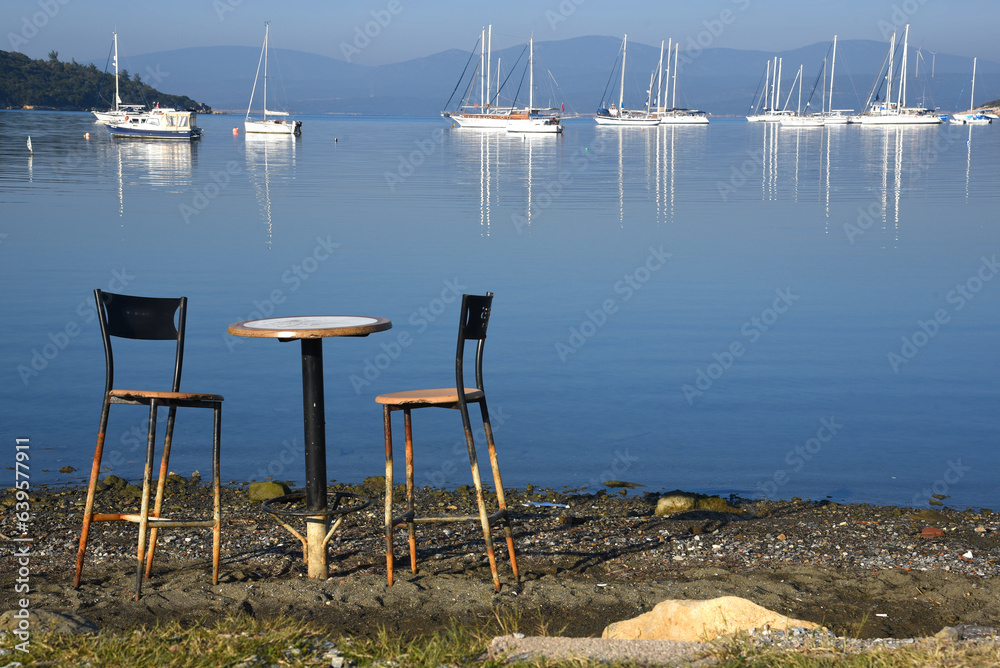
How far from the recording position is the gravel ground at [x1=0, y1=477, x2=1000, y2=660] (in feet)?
15.4

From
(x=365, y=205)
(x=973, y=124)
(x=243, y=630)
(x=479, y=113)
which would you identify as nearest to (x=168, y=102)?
(x=479, y=113)

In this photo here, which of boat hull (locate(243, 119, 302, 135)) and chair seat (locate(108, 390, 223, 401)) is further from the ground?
boat hull (locate(243, 119, 302, 135))

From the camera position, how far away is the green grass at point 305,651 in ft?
12.1

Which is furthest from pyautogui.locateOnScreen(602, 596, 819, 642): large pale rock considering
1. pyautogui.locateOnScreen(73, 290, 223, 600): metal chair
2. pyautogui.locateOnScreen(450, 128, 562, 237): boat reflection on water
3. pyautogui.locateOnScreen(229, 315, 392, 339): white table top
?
pyautogui.locateOnScreen(450, 128, 562, 237): boat reflection on water

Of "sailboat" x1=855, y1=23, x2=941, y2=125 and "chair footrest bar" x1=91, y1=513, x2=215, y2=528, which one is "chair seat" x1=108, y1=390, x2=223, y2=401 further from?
"sailboat" x1=855, y1=23, x2=941, y2=125

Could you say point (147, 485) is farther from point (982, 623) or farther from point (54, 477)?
point (982, 623)

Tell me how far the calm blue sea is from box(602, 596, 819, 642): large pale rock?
9.93 feet

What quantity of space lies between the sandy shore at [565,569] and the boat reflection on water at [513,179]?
15.2 m

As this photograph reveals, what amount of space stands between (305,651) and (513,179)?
33596 millimetres

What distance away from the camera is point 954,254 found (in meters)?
18.8

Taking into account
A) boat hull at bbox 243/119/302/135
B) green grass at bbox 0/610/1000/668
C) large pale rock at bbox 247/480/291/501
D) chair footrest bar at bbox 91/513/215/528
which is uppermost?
boat hull at bbox 243/119/302/135

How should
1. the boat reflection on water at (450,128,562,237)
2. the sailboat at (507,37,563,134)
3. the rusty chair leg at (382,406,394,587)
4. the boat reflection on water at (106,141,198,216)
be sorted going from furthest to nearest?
the sailboat at (507,37,563,134)
the boat reflection on water at (106,141,198,216)
the boat reflection on water at (450,128,562,237)
the rusty chair leg at (382,406,394,587)

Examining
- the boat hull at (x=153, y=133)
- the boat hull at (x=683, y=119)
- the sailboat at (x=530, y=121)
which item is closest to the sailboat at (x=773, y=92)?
the boat hull at (x=683, y=119)

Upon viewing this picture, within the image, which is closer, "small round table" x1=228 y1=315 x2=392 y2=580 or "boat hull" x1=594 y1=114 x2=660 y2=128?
"small round table" x1=228 y1=315 x2=392 y2=580
